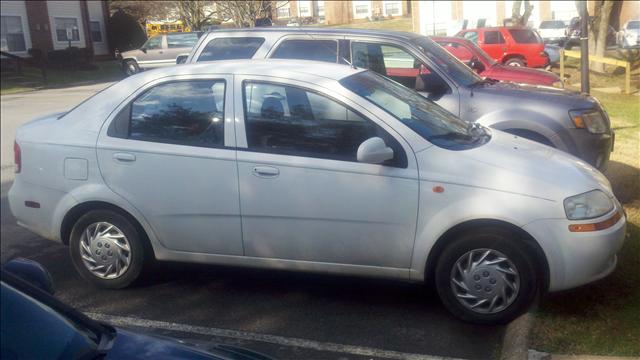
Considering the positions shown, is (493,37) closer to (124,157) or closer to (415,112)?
(415,112)

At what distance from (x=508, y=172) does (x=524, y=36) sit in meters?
24.2

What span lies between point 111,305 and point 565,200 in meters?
3.30

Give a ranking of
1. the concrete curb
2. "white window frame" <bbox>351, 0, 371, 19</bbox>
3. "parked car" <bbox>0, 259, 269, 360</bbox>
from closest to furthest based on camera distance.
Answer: "parked car" <bbox>0, 259, 269, 360</bbox> < the concrete curb < "white window frame" <bbox>351, 0, 371, 19</bbox>

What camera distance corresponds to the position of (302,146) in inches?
217

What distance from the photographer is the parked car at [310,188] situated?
16.7 feet

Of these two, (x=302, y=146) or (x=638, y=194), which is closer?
(x=302, y=146)

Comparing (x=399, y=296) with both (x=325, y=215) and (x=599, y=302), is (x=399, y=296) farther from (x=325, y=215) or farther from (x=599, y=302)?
(x=599, y=302)

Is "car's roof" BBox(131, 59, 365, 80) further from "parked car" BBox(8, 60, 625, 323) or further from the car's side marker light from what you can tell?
the car's side marker light

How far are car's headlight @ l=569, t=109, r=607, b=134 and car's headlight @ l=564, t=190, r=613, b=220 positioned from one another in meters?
2.69

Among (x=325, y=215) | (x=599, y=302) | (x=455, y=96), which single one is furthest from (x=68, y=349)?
(x=455, y=96)

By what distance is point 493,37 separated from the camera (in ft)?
93.0

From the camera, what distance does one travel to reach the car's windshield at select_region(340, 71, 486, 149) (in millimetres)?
5511

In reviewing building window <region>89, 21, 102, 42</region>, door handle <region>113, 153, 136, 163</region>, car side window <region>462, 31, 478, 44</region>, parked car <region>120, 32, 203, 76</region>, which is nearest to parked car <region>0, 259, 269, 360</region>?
door handle <region>113, 153, 136, 163</region>

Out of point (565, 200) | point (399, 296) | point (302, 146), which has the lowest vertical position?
point (399, 296)
